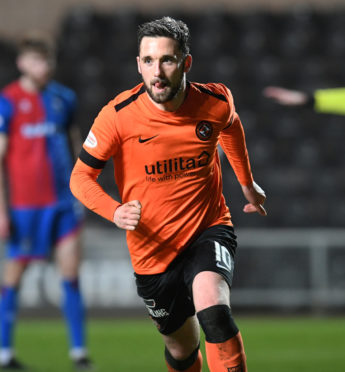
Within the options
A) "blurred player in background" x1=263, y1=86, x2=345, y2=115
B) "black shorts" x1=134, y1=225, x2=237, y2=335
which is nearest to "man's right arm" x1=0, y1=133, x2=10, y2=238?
"blurred player in background" x1=263, y1=86, x2=345, y2=115

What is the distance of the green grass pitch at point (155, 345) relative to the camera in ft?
20.6

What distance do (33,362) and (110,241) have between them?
3.27m

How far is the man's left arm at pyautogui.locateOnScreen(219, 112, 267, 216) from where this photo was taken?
3848 millimetres

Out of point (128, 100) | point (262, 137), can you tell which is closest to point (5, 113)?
point (128, 100)

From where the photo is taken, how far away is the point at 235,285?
9.75 metres

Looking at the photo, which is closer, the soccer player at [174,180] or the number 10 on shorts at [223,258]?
the soccer player at [174,180]

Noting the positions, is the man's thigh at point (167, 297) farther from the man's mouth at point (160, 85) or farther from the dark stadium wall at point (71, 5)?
the dark stadium wall at point (71, 5)

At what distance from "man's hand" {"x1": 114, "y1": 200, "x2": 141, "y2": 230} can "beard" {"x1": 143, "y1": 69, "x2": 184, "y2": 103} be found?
47 centimetres

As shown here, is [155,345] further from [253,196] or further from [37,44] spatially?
[253,196]

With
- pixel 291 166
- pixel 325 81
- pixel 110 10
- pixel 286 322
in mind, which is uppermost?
pixel 110 10

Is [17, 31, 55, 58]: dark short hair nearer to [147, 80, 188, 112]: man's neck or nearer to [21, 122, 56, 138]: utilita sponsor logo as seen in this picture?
[21, 122, 56, 138]: utilita sponsor logo

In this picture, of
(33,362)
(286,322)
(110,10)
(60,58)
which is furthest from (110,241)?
(110,10)

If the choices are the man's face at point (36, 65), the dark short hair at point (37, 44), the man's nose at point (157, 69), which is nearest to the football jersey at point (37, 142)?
the man's face at point (36, 65)

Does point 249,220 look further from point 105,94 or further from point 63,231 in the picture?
point 63,231
